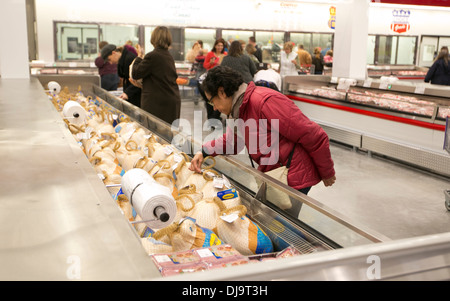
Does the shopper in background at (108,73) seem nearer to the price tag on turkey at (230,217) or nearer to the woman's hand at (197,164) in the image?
the woman's hand at (197,164)

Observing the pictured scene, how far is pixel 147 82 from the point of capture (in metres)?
5.51

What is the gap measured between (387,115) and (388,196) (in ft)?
6.80

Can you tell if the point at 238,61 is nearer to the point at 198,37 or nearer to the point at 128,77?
the point at 128,77

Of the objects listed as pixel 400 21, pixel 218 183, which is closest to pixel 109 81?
pixel 218 183

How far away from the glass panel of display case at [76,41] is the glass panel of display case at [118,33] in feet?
0.74

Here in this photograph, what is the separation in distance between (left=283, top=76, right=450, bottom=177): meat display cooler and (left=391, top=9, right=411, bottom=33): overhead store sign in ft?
34.9

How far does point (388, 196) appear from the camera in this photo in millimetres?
5375

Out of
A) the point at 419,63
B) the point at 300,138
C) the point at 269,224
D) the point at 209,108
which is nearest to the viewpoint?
the point at 269,224

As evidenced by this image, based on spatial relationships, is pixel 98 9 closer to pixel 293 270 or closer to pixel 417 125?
pixel 417 125

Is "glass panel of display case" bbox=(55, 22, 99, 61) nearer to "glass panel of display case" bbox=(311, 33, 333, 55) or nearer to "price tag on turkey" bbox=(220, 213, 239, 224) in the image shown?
"glass panel of display case" bbox=(311, 33, 333, 55)

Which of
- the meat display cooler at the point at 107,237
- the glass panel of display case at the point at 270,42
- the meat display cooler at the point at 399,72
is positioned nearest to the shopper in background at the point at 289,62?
the glass panel of display case at the point at 270,42

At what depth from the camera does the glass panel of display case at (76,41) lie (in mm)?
13016

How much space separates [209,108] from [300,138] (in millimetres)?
6924
